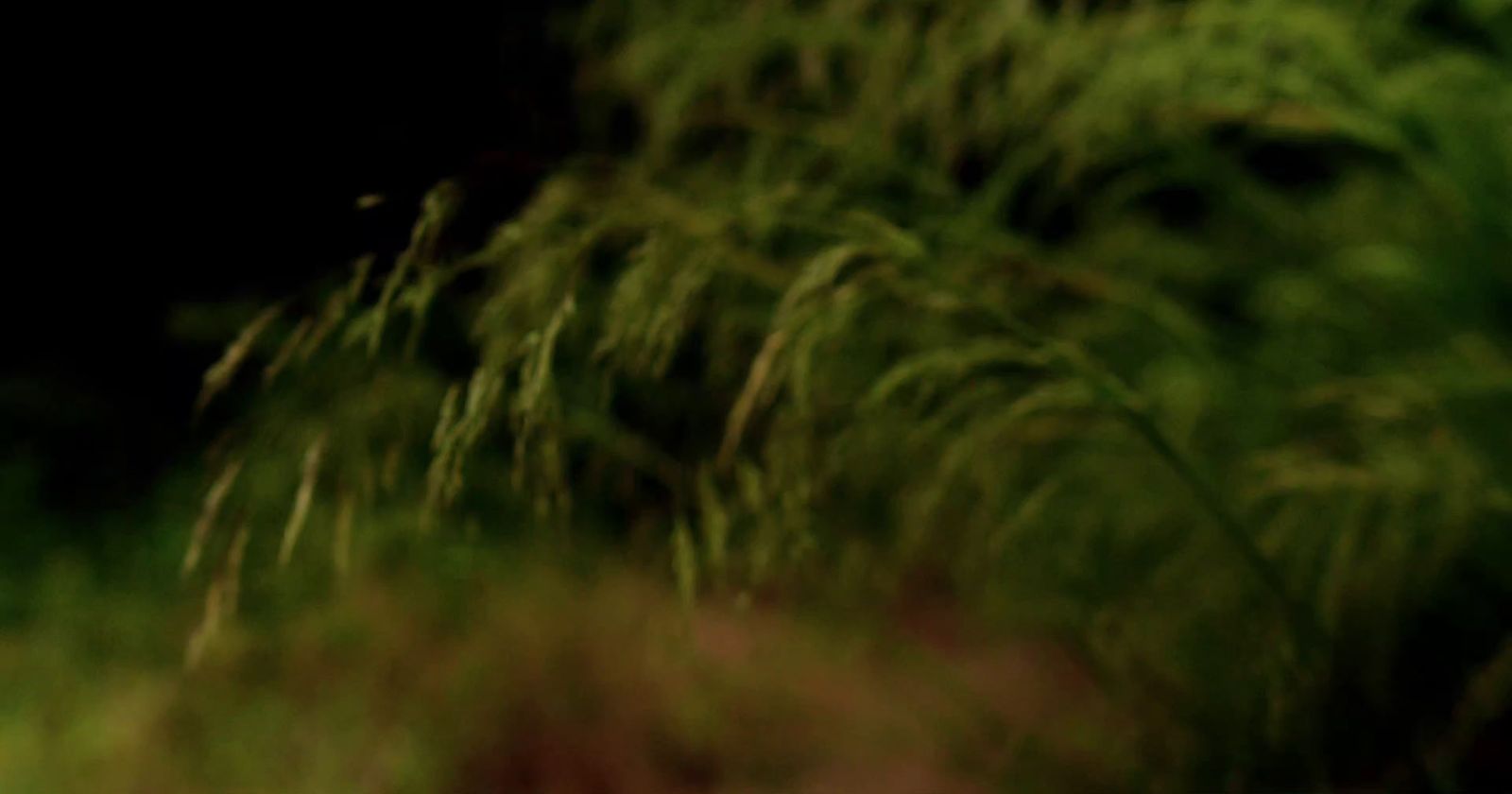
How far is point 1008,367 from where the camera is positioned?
1.68 meters

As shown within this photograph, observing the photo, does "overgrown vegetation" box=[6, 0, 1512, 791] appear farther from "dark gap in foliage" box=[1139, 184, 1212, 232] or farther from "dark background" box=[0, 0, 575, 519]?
"dark gap in foliage" box=[1139, 184, 1212, 232]

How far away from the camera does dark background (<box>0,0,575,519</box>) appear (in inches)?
59.5

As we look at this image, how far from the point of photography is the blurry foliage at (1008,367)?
876mm

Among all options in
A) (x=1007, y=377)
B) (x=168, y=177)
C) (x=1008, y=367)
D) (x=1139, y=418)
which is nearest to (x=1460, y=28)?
(x=1008, y=367)

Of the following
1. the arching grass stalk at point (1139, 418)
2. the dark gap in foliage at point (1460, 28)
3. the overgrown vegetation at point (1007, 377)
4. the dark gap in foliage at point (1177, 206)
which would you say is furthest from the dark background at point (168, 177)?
the dark gap in foliage at point (1177, 206)

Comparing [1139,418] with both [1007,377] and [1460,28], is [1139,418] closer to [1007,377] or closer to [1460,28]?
[1007,377]

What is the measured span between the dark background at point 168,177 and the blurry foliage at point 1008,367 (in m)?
0.15

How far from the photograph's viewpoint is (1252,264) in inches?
75.8

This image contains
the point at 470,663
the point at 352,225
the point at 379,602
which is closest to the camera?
the point at 352,225

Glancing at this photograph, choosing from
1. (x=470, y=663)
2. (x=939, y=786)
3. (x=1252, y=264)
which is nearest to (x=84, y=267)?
(x=470, y=663)

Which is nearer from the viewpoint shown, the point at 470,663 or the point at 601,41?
the point at 470,663

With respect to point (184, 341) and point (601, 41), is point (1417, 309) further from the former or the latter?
point (184, 341)

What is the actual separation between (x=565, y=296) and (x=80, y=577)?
1087 mm

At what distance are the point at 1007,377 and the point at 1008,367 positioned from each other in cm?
21
